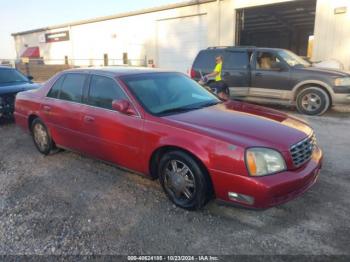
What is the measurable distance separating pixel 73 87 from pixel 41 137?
1300 millimetres

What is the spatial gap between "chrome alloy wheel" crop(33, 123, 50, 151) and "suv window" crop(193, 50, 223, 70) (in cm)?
604

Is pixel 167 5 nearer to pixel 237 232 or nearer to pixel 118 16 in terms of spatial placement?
pixel 118 16

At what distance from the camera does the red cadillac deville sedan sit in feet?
9.93

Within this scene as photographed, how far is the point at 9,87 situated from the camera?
8.01m

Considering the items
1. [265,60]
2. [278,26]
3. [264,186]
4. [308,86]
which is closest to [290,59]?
[265,60]

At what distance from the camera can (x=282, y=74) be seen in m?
8.92

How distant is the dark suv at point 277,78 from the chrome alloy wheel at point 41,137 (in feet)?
19.4

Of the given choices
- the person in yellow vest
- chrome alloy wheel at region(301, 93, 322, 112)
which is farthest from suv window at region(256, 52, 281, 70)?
chrome alloy wheel at region(301, 93, 322, 112)

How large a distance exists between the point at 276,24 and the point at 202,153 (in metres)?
25.3

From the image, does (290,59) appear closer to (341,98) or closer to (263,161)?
(341,98)

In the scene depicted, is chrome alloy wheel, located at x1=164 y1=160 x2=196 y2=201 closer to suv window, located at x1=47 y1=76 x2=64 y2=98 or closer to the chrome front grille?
the chrome front grille

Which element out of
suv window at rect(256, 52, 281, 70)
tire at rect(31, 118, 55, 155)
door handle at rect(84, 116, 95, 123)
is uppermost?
suv window at rect(256, 52, 281, 70)

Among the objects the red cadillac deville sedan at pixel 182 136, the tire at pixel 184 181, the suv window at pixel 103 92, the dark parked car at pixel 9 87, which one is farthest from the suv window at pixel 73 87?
the dark parked car at pixel 9 87

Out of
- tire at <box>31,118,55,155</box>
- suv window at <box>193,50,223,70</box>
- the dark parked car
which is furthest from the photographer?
suv window at <box>193,50,223,70</box>
